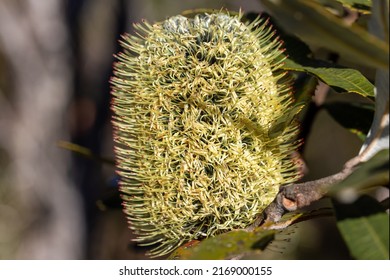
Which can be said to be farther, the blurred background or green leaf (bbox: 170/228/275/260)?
the blurred background

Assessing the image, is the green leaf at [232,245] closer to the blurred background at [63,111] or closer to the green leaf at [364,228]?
the green leaf at [364,228]

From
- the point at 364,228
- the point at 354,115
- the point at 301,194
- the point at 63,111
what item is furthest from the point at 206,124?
the point at 63,111

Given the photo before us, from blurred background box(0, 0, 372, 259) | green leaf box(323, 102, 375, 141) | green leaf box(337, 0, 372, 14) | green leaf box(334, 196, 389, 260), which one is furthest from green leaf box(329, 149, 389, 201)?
blurred background box(0, 0, 372, 259)

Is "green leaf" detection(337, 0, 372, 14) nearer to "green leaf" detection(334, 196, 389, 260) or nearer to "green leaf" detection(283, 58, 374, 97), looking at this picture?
"green leaf" detection(283, 58, 374, 97)

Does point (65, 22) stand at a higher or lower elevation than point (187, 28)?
higher
